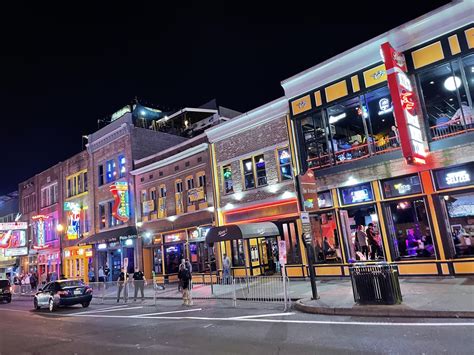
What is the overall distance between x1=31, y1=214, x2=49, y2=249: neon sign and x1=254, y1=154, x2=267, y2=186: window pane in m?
29.0

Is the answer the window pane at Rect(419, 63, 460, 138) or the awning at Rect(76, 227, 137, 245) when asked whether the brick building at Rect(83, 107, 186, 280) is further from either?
the window pane at Rect(419, 63, 460, 138)

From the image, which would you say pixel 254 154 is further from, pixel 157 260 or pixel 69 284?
pixel 69 284

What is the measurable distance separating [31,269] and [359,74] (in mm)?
42456

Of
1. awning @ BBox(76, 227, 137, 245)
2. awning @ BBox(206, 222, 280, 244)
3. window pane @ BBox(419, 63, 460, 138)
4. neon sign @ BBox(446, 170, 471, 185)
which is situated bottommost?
awning @ BBox(206, 222, 280, 244)

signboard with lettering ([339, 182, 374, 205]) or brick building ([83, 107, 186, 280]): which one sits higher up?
brick building ([83, 107, 186, 280])

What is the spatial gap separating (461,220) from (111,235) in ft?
78.7

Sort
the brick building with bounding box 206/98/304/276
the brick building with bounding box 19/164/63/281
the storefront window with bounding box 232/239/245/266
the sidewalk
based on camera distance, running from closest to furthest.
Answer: the sidewalk < the brick building with bounding box 206/98/304/276 < the storefront window with bounding box 232/239/245/266 < the brick building with bounding box 19/164/63/281

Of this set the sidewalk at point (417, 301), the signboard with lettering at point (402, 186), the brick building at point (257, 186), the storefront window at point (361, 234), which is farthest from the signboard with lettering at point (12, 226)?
the signboard with lettering at point (402, 186)

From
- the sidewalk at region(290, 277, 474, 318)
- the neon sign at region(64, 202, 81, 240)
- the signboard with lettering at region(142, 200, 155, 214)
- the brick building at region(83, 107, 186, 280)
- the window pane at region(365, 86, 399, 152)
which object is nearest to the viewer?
the sidewalk at region(290, 277, 474, 318)

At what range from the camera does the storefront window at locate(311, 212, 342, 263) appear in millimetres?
17266

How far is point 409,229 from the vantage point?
15.1m

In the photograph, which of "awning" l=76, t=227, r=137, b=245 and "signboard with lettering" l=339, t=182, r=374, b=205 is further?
"awning" l=76, t=227, r=137, b=245

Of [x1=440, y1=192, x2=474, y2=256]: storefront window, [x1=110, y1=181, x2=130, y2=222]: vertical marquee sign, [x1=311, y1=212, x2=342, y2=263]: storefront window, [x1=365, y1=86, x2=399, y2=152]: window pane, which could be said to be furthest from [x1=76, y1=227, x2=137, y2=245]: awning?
[x1=440, y1=192, x2=474, y2=256]: storefront window

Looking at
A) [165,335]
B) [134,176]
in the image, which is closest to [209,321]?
[165,335]
